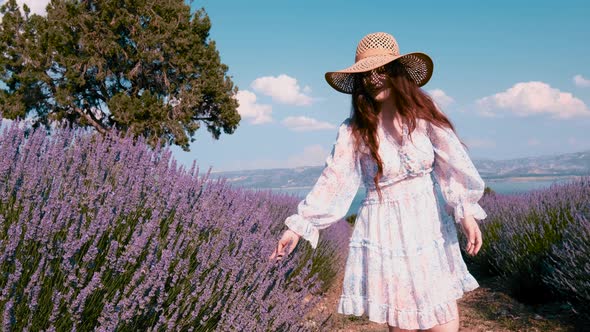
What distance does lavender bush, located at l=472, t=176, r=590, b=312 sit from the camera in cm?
446

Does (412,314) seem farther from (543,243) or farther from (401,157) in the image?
(543,243)

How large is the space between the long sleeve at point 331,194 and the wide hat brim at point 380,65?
33 centimetres

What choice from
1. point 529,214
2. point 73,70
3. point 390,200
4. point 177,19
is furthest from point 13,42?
point 390,200

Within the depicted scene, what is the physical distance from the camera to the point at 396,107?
2.45m

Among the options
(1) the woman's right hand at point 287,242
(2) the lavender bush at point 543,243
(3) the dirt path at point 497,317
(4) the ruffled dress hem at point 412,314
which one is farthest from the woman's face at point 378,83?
(2) the lavender bush at point 543,243

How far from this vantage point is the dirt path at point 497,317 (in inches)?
178

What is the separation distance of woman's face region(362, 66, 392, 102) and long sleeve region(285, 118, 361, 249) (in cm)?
23

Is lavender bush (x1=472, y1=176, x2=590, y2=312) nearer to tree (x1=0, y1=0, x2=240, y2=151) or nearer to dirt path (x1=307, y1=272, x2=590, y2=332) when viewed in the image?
dirt path (x1=307, y1=272, x2=590, y2=332)

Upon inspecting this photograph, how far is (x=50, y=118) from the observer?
65.0 feet

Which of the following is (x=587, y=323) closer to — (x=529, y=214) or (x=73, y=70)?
(x=529, y=214)

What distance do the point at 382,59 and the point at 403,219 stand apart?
743mm

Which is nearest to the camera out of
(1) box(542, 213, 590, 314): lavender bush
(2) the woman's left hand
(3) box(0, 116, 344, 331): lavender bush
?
(3) box(0, 116, 344, 331): lavender bush

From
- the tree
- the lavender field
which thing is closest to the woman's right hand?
the lavender field

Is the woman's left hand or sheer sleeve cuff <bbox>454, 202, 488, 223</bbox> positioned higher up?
sheer sleeve cuff <bbox>454, 202, 488, 223</bbox>
